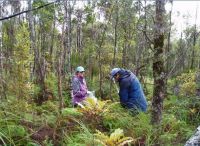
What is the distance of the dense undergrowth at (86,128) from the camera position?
5238 mm

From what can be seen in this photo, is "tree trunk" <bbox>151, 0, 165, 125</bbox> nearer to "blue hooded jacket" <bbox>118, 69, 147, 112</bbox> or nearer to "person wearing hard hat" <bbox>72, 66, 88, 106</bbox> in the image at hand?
"blue hooded jacket" <bbox>118, 69, 147, 112</bbox>

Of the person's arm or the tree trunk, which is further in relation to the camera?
the person's arm

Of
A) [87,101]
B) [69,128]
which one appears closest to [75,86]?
[87,101]

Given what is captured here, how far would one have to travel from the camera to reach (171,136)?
555cm

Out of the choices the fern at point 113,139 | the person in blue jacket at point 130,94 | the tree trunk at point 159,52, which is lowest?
the fern at point 113,139

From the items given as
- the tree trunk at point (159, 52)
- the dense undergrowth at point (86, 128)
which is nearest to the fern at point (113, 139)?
the dense undergrowth at point (86, 128)

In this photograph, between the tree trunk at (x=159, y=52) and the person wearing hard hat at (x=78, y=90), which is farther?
the person wearing hard hat at (x=78, y=90)

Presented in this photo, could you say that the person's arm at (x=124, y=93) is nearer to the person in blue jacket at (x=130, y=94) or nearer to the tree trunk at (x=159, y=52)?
the person in blue jacket at (x=130, y=94)

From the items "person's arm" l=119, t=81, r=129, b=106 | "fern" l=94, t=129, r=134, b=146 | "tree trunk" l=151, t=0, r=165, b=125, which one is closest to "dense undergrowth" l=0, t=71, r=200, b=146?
"fern" l=94, t=129, r=134, b=146

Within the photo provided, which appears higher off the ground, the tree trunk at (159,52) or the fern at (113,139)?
the tree trunk at (159,52)

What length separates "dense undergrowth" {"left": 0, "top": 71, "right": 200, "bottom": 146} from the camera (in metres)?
5.24

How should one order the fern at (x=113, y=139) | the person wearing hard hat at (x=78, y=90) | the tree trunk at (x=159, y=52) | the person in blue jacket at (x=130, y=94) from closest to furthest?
the fern at (x=113, y=139) < the tree trunk at (x=159, y=52) < the person in blue jacket at (x=130, y=94) < the person wearing hard hat at (x=78, y=90)

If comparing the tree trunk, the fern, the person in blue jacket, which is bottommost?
the fern

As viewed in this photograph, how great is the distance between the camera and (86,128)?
17.3 feet
